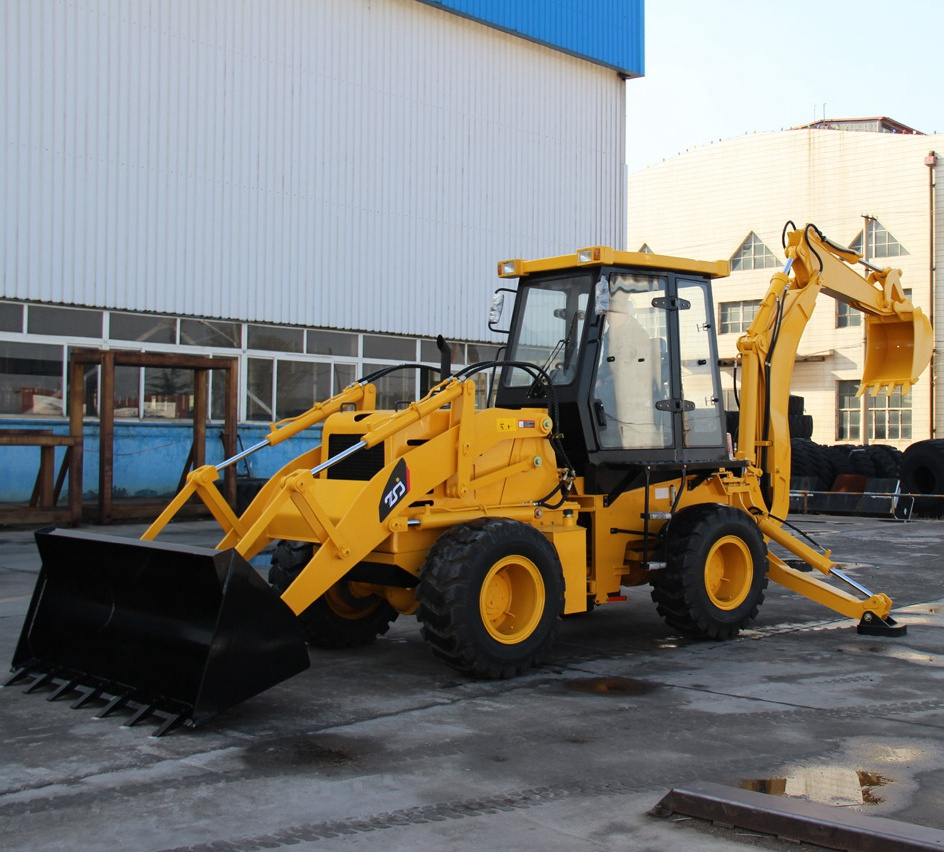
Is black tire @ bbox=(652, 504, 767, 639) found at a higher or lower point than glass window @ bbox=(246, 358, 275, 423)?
lower

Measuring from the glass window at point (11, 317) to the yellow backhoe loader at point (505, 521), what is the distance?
9697mm

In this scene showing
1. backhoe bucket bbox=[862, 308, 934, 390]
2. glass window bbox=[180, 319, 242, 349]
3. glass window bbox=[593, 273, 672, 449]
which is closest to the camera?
glass window bbox=[593, 273, 672, 449]

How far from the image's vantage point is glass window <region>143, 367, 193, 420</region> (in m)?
18.0

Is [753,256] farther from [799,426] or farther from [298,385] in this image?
[298,385]

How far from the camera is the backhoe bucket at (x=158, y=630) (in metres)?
5.58

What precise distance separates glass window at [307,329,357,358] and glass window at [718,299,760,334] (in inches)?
863

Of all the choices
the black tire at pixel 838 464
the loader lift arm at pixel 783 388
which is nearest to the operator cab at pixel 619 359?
the loader lift arm at pixel 783 388

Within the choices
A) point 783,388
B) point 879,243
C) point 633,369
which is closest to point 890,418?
point 879,243

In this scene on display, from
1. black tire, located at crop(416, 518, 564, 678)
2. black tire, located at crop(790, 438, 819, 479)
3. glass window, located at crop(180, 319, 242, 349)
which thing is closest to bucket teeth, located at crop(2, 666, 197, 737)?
black tire, located at crop(416, 518, 564, 678)

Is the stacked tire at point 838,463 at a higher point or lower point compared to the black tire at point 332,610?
higher

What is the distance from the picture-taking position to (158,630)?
587 centimetres

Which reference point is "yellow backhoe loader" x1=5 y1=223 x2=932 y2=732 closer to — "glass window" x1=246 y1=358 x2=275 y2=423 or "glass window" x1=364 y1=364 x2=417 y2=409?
"glass window" x1=246 y1=358 x2=275 y2=423

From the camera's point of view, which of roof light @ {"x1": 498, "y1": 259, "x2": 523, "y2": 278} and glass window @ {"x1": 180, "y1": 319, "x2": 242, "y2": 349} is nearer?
roof light @ {"x1": 498, "y1": 259, "x2": 523, "y2": 278}

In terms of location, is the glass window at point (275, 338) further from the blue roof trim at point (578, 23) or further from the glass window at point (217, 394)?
the blue roof trim at point (578, 23)
